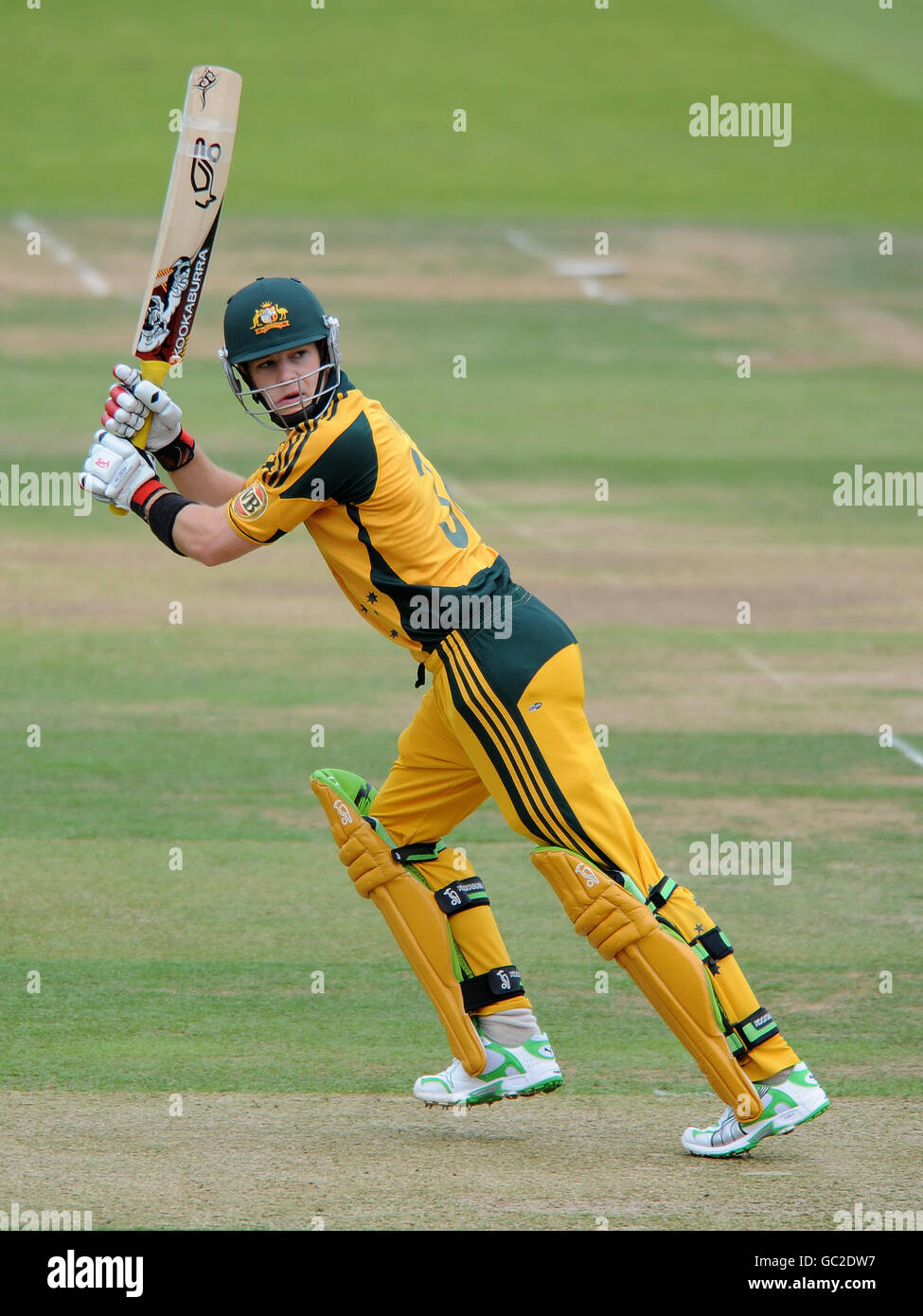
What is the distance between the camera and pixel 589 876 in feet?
16.5

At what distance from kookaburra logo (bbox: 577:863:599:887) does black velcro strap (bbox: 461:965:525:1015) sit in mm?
626

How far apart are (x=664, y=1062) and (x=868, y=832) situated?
280 cm

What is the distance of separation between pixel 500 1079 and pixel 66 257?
20701 mm

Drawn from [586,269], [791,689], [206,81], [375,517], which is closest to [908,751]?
[791,689]

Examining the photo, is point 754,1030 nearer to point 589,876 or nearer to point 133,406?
point 589,876

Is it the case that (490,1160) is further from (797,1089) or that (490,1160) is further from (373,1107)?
(797,1089)

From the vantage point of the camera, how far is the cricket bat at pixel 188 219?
5.88 meters

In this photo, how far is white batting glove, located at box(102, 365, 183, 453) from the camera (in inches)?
213

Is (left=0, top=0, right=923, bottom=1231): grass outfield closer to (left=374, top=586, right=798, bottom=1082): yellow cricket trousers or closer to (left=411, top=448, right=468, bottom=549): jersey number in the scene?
(left=374, top=586, right=798, bottom=1082): yellow cricket trousers

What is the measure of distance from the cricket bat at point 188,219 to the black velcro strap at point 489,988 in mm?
2102

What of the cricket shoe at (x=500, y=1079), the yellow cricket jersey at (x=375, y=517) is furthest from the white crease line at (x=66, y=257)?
the cricket shoe at (x=500, y=1079)

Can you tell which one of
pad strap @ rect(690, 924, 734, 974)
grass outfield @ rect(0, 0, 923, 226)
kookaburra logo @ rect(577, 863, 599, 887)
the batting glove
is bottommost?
pad strap @ rect(690, 924, 734, 974)

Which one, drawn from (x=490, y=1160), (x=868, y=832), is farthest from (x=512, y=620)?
(x=868, y=832)

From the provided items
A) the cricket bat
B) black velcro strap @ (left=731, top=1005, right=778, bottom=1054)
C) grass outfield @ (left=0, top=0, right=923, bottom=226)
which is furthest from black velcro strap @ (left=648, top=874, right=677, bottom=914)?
grass outfield @ (left=0, top=0, right=923, bottom=226)
